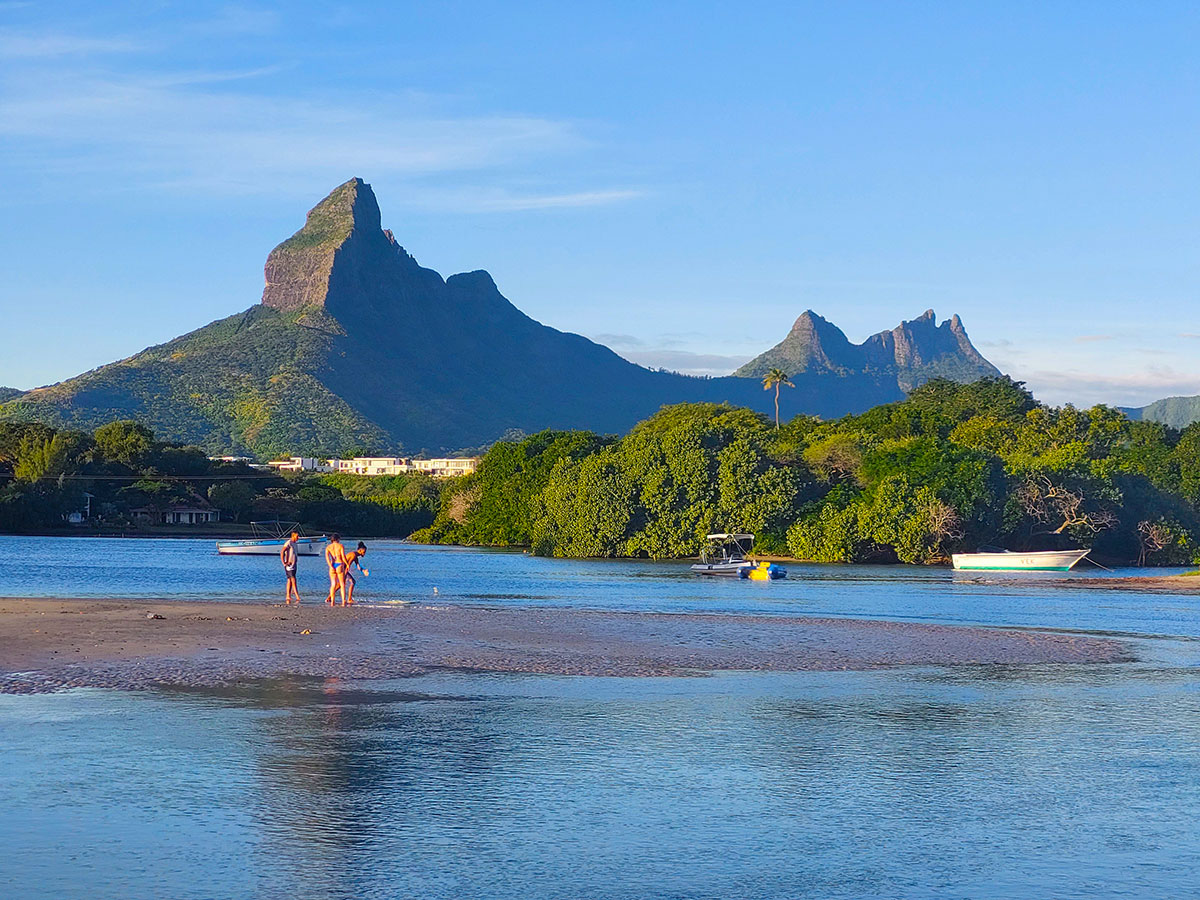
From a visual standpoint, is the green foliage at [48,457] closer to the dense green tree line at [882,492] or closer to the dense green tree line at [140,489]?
the dense green tree line at [140,489]

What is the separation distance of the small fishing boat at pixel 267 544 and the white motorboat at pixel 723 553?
26.1 meters

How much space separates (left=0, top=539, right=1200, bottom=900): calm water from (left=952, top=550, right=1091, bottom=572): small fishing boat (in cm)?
6330

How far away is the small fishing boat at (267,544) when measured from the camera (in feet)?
361

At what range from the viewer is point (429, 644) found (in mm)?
29516

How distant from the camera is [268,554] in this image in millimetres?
113375

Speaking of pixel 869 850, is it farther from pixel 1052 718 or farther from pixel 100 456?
pixel 100 456

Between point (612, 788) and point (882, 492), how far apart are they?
82990 millimetres

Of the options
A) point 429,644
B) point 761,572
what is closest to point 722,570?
point 761,572

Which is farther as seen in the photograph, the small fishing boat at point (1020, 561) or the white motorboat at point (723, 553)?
the small fishing boat at point (1020, 561)

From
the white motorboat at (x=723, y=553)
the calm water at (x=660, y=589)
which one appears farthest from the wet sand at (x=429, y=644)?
the white motorboat at (x=723, y=553)

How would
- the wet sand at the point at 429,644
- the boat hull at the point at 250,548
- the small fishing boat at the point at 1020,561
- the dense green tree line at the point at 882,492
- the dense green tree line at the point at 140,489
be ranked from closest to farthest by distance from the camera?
the wet sand at the point at 429,644
the small fishing boat at the point at 1020,561
the dense green tree line at the point at 882,492
the boat hull at the point at 250,548
the dense green tree line at the point at 140,489

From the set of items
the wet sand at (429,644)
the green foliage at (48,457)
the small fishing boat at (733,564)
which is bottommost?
the wet sand at (429,644)

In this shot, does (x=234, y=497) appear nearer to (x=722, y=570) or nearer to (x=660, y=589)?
(x=722, y=570)

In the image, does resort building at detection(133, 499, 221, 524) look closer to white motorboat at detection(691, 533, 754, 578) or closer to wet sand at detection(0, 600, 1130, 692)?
white motorboat at detection(691, 533, 754, 578)
